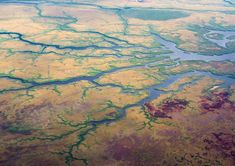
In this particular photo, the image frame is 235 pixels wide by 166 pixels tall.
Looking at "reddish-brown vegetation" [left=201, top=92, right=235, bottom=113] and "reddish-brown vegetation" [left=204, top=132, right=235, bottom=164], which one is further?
"reddish-brown vegetation" [left=201, top=92, right=235, bottom=113]

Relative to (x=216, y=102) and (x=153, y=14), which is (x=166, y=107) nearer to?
(x=216, y=102)

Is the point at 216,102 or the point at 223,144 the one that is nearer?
the point at 223,144

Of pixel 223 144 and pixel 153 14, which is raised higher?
pixel 153 14

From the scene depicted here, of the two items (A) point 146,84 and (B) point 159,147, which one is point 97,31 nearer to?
(A) point 146,84

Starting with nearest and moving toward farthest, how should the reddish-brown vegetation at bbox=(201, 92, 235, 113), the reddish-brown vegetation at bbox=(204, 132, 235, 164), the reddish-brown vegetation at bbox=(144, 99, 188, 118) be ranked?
1. the reddish-brown vegetation at bbox=(204, 132, 235, 164)
2. the reddish-brown vegetation at bbox=(144, 99, 188, 118)
3. the reddish-brown vegetation at bbox=(201, 92, 235, 113)

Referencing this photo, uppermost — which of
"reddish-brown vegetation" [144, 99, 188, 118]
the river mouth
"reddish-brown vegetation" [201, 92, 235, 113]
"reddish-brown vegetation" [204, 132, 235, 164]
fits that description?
the river mouth

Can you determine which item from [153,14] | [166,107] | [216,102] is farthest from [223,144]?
[153,14]

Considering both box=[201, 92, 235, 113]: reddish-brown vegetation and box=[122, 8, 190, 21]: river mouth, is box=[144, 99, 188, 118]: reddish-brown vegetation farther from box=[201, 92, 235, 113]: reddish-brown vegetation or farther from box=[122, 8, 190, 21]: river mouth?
box=[122, 8, 190, 21]: river mouth

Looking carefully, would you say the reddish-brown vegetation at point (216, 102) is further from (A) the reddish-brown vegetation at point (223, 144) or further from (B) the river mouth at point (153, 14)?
(B) the river mouth at point (153, 14)

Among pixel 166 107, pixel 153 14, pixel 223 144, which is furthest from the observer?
pixel 153 14

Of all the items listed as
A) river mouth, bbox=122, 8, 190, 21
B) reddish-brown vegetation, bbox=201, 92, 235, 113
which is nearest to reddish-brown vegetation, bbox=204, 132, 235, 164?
reddish-brown vegetation, bbox=201, 92, 235, 113
